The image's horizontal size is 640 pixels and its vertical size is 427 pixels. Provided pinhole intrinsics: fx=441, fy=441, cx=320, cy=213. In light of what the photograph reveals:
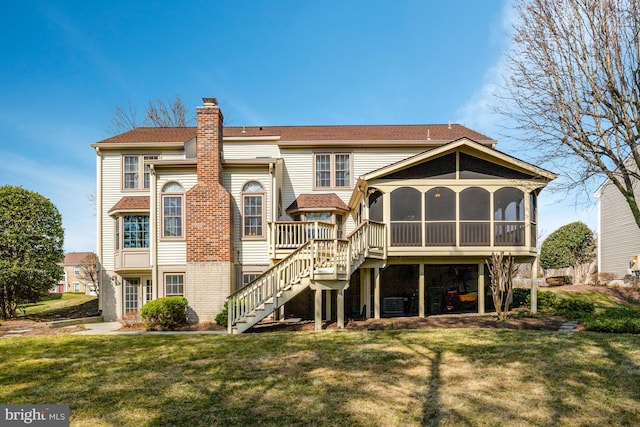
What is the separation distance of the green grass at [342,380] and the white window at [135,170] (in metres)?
8.27

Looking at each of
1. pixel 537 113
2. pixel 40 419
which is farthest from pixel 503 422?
pixel 537 113

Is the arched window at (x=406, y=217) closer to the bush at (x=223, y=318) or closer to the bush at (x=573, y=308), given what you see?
the bush at (x=573, y=308)

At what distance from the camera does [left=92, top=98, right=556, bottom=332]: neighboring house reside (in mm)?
14328

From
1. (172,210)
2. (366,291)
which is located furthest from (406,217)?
(172,210)

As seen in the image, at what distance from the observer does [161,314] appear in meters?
13.7

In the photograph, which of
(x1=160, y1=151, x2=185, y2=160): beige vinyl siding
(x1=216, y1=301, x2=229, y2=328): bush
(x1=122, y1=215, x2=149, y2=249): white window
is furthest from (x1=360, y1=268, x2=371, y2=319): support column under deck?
(x1=160, y1=151, x2=185, y2=160): beige vinyl siding

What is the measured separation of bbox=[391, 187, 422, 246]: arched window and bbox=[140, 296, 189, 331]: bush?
24.2ft

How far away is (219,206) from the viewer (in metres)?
14.9

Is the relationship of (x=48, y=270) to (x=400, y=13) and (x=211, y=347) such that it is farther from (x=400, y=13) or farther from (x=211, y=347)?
(x=400, y=13)

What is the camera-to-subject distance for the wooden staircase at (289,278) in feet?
41.7

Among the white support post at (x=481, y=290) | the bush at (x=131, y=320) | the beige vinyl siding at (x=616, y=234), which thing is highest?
the beige vinyl siding at (x=616, y=234)

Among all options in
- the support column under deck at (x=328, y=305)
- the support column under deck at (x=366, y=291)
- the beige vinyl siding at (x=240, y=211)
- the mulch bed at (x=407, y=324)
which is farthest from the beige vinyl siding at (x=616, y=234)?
the beige vinyl siding at (x=240, y=211)

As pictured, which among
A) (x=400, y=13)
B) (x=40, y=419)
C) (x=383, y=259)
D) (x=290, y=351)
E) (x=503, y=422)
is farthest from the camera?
(x=383, y=259)

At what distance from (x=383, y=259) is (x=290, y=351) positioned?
5903 mm
